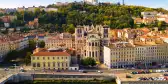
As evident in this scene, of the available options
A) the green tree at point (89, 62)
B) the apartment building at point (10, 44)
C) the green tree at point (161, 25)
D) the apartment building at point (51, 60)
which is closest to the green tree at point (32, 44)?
the apartment building at point (10, 44)

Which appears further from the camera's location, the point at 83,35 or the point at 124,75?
the point at 83,35

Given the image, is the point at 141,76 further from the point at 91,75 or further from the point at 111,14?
the point at 111,14

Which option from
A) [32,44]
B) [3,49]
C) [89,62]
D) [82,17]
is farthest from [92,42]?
[82,17]

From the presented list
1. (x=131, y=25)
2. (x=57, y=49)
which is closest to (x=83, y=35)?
(x=57, y=49)

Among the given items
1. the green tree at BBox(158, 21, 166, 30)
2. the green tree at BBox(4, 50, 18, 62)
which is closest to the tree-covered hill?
the green tree at BBox(158, 21, 166, 30)

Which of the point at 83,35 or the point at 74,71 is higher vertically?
the point at 83,35

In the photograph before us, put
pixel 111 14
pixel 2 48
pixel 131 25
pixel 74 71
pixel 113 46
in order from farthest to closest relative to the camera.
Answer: pixel 111 14
pixel 131 25
pixel 2 48
pixel 113 46
pixel 74 71

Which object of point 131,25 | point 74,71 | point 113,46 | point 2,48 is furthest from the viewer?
point 131,25

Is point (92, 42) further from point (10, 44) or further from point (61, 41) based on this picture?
point (10, 44)

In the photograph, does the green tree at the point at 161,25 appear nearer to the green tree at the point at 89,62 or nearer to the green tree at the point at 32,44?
the green tree at the point at 32,44
